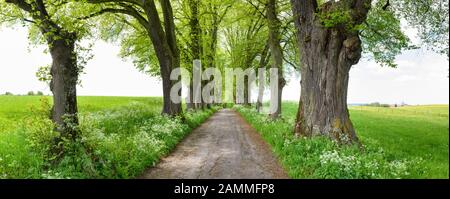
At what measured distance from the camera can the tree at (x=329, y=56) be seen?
13.4 meters

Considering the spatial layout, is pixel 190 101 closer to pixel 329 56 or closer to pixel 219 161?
pixel 329 56

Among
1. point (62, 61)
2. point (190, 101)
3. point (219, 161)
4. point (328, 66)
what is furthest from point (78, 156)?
point (190, 101)

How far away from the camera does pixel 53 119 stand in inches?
440

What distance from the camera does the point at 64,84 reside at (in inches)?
447

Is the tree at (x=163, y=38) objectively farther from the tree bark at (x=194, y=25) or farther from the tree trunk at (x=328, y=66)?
the tree trunk at (x=328, y=66)

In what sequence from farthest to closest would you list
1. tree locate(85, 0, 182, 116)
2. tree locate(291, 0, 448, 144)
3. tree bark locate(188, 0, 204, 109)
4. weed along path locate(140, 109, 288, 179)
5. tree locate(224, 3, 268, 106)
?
tree bark locate(188, 0, 204, 109) → tree locate(224, 3, 268, 106) → tree locate(85, 0, 182, 116) → tree locate(291, 0, 448, 144) → weed along path locate(140, 109, 288, 179)

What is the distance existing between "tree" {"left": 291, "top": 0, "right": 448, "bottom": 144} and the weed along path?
2318 millimetres

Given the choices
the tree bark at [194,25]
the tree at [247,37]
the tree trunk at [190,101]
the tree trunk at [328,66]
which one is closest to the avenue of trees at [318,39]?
the tree trunk at [328,66]

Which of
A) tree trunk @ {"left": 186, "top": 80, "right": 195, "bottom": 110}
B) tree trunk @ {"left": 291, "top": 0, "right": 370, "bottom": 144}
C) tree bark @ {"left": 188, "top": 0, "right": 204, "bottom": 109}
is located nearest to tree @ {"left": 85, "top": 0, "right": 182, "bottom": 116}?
tree bark @ {"left": 188, "top": 0, "right": 204, "bottom": 109}

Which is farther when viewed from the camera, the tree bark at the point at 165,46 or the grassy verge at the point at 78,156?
the tree bark at the point at 165,46

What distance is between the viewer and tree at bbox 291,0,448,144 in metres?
13.4

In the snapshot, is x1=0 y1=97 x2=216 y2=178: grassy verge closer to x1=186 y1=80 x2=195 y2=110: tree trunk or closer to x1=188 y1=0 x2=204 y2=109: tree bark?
x1=188 y1=0 x2=204 y2=109: tree bark
